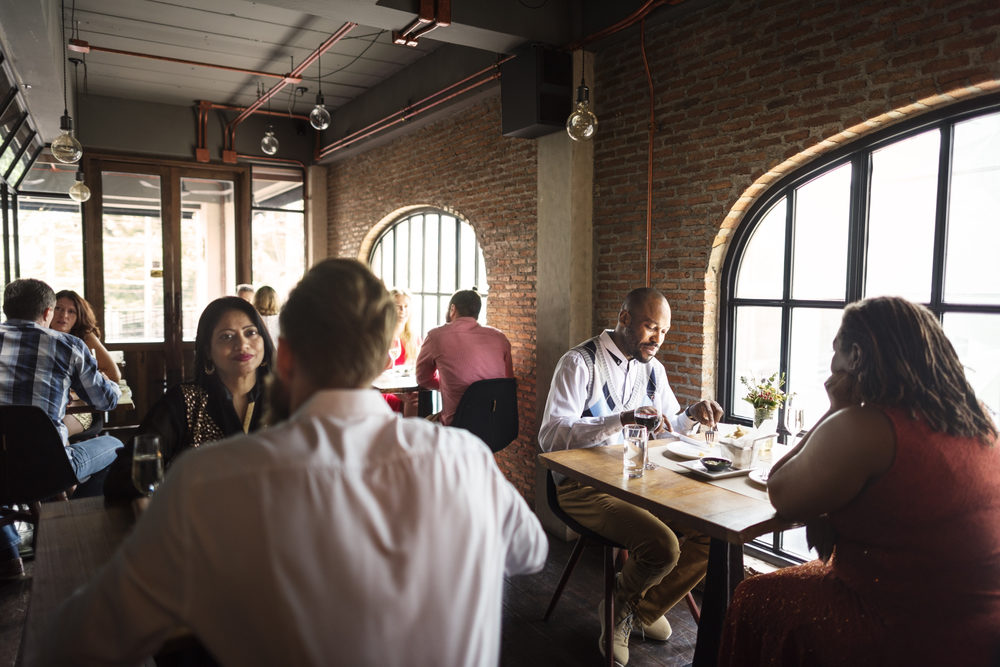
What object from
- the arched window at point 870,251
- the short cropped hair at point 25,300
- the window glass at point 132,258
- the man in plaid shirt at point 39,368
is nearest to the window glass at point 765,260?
the arched window at point 870,251

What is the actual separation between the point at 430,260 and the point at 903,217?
173 inches

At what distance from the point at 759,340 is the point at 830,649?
208 cm

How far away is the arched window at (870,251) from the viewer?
109 inches

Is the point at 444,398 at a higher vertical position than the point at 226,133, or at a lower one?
lower

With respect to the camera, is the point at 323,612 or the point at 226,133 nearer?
the point at 323,612

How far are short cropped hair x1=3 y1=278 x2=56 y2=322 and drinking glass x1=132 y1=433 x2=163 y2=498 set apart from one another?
2150mm

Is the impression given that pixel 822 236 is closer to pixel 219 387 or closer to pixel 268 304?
pixel 219 387

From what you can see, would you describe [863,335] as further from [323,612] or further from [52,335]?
[52,335]

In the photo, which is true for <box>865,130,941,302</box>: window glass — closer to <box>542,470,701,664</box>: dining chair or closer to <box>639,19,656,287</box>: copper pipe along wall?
<box>639,19,656,287</box>: copper pipe along wall

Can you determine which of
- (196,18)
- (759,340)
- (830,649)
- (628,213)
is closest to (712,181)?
(628,213)

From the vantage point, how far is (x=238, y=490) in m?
0.93

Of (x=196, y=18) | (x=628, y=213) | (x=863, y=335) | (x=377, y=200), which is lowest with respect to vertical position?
(x=863, y=335)

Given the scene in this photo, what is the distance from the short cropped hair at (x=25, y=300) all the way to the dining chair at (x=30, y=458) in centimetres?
58

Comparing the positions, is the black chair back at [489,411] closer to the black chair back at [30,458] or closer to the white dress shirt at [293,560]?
the black chair back at [30,458]
